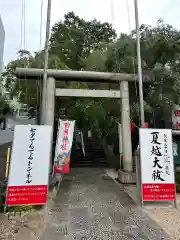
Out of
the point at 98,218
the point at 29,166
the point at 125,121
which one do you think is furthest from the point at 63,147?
the point at 98,218

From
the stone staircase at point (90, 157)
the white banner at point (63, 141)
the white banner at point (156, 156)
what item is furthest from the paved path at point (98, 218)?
the stone staircase at point (90, 157)

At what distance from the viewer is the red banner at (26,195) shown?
5008 mm

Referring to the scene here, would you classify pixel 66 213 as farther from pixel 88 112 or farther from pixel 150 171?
pixel 88 112

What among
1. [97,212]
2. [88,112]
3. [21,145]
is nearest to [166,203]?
[97,212]

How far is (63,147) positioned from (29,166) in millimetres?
2604

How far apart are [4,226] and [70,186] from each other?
13.7 feet

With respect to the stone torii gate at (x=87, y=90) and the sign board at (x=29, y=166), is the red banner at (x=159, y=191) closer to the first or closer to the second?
the sign board at (x=29, y=166)

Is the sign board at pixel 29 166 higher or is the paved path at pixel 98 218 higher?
the sign board at pixel 29 166

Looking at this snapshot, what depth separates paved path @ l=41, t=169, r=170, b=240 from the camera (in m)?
4.02

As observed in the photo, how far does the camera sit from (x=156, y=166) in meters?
5.74

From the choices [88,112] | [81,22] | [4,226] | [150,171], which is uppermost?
[81,22]

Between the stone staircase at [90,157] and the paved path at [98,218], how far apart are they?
21.0 ft

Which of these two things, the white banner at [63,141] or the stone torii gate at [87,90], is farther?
the stone torii gate at [87,90]

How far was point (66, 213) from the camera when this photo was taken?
5230mm
